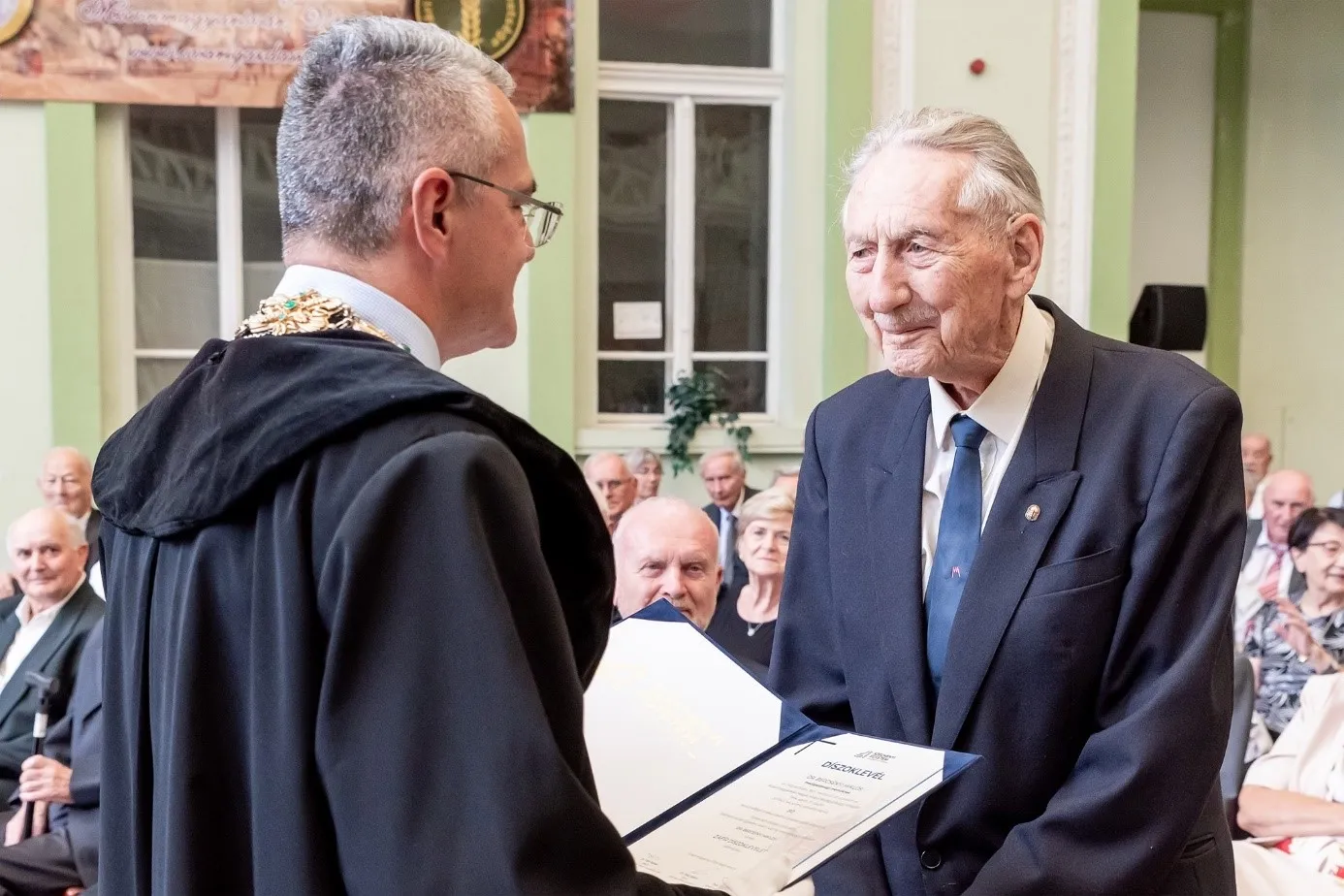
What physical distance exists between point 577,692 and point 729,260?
750 cm

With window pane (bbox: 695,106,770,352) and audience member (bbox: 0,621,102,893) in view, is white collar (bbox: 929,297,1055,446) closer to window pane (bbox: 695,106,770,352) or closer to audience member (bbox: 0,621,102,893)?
audience member (bbox: 0,621,102,893)

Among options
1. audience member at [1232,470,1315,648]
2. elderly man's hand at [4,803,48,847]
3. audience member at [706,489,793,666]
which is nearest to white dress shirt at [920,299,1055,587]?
audience member at [706,489,793,666]

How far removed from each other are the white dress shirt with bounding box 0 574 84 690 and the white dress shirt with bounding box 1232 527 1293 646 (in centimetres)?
431

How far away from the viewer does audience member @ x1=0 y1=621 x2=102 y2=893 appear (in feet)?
14.4

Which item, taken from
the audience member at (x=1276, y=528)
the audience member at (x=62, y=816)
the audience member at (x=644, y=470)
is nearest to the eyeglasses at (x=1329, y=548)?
the audience member at (x=1276, y=528)

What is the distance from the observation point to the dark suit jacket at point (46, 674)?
4.78 m

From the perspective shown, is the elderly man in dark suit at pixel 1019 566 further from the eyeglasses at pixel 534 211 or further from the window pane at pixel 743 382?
the window pane at pixel 743 382

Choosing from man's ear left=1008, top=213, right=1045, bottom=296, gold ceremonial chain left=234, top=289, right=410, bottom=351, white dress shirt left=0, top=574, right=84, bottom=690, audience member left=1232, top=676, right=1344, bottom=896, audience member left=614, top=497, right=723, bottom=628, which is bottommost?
audience member left=1232, top=676, right=1344, bottom=896

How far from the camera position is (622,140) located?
27.6 feet

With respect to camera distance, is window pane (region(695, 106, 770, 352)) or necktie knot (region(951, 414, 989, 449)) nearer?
necktie knot (region(951, 414, 989, 449))

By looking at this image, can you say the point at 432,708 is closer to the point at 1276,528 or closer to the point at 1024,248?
the point at 1024,248

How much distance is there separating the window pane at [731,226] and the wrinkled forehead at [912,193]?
675cm

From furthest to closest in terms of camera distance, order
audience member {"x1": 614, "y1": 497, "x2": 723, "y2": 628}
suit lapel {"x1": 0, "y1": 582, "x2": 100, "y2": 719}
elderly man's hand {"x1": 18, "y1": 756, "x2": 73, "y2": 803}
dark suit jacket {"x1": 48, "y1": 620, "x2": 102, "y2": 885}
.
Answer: suit lapel {"x1": 0, "y1": 582, "x2": 100, "y2": 719}, elderly man's hand {"x1": 18, "y1": 756, "x2": 73, "y2": 803}, dark suit jacket {"x1": 48, "y1": 620, "x2": 102, "y2": 885}, audience member {"x1": 614, "y1": 497, "x2": 723, "y2": 628}

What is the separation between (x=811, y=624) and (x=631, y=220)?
6.61m
